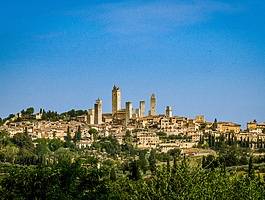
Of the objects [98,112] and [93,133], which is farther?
[98,112]

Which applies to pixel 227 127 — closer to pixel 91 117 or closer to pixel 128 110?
pixel 128 110

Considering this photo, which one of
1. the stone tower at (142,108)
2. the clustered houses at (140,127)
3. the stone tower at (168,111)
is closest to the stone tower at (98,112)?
the clustered houses at (140,127)

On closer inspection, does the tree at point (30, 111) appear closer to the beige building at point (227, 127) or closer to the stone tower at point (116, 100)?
the stone tower at point (116, 100)

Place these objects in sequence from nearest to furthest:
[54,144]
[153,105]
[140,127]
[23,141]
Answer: [23,141] → [54,144] → [140,127] → [153,105]

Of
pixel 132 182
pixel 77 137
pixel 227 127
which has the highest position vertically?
pixel 227 127

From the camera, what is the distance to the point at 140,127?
237 ft

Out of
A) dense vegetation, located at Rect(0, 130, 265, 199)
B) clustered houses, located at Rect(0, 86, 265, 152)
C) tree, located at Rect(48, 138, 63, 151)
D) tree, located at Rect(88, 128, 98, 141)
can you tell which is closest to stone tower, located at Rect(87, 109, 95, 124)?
clustered houses, located at Rect(0, 86, 265, 152)

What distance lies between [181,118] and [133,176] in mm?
43927

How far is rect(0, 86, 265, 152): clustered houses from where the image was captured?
63.1 metres

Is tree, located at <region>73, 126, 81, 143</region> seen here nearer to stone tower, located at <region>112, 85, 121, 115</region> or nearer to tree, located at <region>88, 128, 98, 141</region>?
tree, located at <region>88, 128, 98, 141</region>

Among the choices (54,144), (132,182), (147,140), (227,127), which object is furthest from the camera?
(227,127)

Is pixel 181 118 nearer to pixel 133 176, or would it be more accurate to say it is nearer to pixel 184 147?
pixel 184 147

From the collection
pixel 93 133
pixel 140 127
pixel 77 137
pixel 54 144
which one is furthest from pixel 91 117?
Answer: pixel 54 144

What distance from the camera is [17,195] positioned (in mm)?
21750
